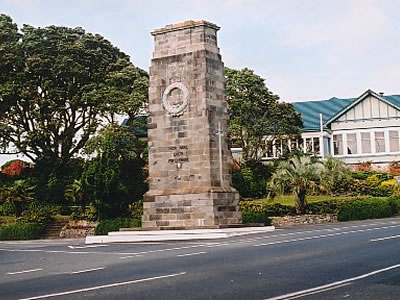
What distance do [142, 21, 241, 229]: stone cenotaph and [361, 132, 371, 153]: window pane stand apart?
75.0ft

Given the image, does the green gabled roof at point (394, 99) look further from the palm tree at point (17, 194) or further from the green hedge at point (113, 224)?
the palm tree at point (17, 194)

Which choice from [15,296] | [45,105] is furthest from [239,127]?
[15,296]

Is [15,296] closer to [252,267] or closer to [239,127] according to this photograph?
[252,267]

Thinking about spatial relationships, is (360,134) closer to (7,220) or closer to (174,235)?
(7,220)

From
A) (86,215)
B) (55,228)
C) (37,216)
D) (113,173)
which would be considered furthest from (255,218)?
(37,216)

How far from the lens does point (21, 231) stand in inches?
1346

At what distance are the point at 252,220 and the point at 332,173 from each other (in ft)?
17.6

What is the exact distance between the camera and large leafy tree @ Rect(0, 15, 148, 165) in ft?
132

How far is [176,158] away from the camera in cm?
2748

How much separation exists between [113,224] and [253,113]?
13508 mm

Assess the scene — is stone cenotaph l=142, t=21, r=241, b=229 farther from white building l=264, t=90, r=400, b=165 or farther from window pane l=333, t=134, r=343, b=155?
window pane l=333, t=134, r=343, b=155

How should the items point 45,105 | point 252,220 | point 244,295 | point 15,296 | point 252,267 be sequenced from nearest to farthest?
point 244,295
point 15,296
point 252,267
point 252,220
point 45,105

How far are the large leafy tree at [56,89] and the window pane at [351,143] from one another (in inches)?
658

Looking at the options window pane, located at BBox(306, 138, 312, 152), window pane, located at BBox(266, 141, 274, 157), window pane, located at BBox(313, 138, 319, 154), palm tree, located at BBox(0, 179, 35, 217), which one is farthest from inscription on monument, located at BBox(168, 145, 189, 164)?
window pane, located at BBox(313, 138, 319, 154)
